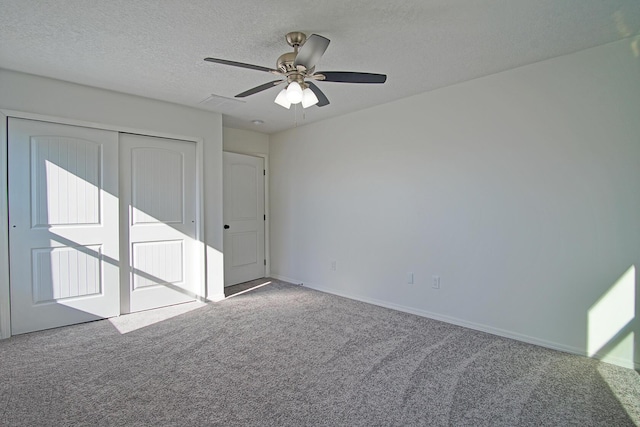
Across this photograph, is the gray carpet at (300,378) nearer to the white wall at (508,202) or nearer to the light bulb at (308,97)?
the white wall at (508,202)

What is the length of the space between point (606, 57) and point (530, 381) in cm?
245

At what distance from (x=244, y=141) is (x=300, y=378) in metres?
3.84

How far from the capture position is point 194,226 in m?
4.14

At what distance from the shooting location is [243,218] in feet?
17.0

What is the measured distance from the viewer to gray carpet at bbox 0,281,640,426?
190 cm

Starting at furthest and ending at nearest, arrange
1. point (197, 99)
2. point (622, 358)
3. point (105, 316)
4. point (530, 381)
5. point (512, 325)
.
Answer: point (197, 99) < point (105, 316) < point (512, 325) < point (622, 358) < point (530, 381)

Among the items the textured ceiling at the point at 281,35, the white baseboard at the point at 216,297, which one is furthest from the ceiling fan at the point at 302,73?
the white baseboard at the point at 216,297

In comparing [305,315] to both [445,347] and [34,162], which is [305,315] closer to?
[445,347]

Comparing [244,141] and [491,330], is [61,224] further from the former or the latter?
[491,330]

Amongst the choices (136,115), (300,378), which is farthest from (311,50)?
(136,115)

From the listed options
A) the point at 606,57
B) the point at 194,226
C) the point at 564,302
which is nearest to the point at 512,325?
the point at 564,302

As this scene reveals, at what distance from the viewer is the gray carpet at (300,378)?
190cm

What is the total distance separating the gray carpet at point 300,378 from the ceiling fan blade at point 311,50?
2.11 metres

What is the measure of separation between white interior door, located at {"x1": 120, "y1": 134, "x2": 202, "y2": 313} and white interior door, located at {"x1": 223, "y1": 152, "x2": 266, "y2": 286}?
0.84 metres
